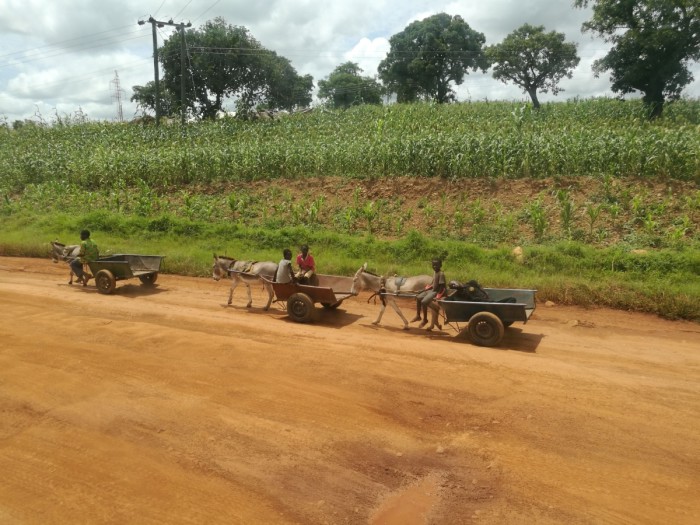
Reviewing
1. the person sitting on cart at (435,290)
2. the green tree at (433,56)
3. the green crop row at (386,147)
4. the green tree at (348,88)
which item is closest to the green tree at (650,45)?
the green crop row at (386,147)

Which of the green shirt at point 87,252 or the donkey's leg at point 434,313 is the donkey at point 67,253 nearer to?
the green shirt at point 87,252

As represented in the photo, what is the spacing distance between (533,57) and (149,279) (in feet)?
125

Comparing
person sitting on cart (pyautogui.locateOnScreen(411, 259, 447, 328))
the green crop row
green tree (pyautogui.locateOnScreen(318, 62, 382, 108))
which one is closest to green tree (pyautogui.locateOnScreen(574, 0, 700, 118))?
the green crop row

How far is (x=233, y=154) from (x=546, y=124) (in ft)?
47.6

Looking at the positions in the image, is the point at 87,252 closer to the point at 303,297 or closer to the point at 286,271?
the point at 286,271

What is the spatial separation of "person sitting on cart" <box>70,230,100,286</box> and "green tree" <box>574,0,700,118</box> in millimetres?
28001

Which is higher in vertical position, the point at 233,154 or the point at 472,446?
the point at 233,154

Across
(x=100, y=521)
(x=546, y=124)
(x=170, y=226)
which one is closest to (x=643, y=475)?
(x=100, y=521)

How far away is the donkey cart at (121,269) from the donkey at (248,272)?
2083 millimetres

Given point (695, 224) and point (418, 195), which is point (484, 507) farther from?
point (418, 195)

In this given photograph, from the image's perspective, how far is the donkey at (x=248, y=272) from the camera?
1117cm

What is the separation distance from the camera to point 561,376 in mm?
7207

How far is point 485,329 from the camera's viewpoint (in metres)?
8.63

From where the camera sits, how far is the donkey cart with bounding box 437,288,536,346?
8.49 metres
